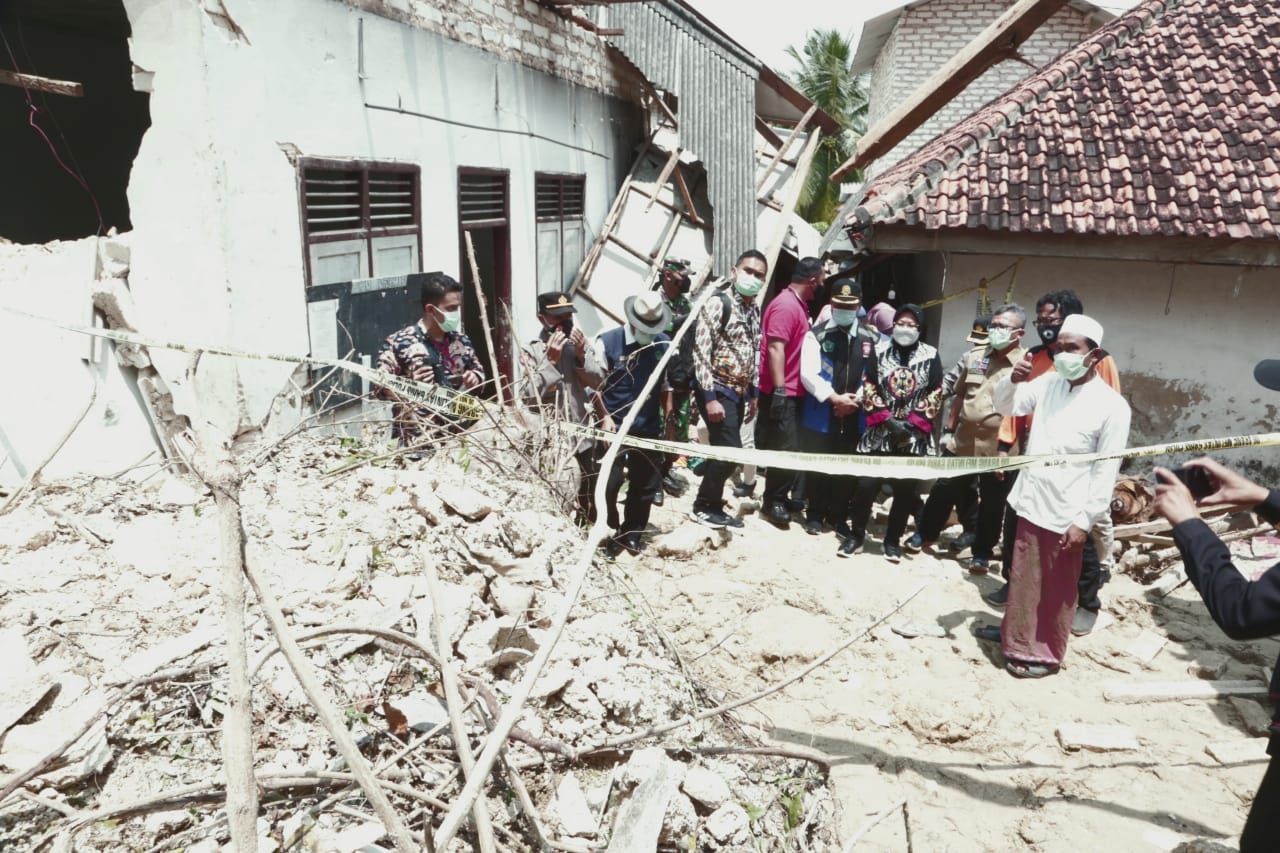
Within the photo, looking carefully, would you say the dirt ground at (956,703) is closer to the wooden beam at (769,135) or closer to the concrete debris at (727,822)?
the concrete debris at (727,822)

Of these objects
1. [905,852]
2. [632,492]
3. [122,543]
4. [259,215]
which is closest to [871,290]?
[632,492]

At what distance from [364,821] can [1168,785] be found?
10.9ft

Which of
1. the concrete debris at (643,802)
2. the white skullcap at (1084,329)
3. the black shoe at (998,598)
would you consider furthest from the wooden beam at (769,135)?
the concrete debris at (643,802)

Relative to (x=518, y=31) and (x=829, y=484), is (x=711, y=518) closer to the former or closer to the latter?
(x=829, y=484)

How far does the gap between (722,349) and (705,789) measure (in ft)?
11.8

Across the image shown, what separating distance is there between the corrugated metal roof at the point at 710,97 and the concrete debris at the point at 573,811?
8.38 metres

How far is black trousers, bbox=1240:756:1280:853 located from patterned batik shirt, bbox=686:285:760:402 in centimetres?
372

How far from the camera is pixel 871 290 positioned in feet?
37.9

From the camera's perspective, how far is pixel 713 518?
598cm

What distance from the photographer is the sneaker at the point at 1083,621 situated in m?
4.96

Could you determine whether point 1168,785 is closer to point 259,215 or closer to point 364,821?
point 364,821

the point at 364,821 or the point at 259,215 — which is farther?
the point at 259,215

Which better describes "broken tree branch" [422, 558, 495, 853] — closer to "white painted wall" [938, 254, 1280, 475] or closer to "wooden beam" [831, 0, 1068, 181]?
"wooden beam" [831, 0, 1068, 181]

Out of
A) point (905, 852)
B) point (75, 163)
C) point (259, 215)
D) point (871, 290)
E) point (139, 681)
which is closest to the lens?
point (139, 681)
